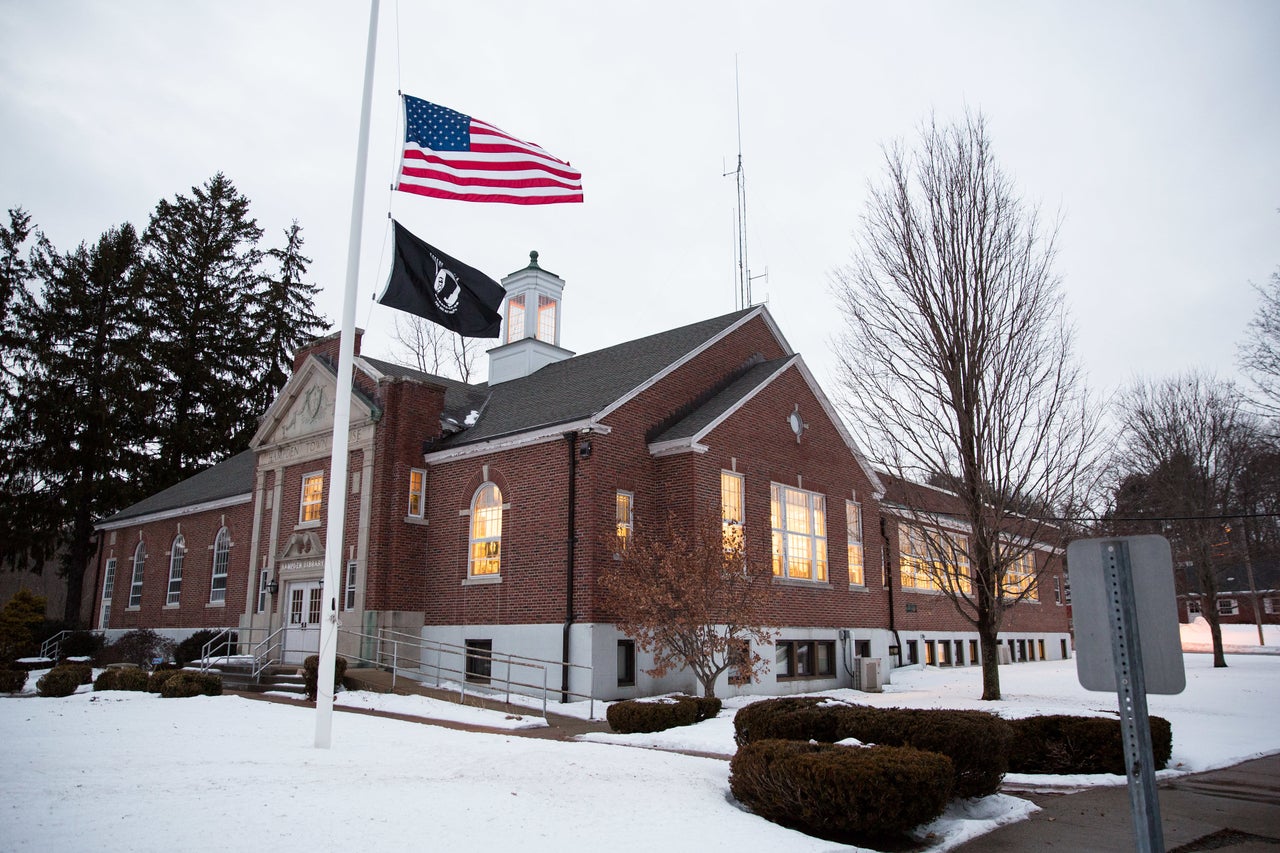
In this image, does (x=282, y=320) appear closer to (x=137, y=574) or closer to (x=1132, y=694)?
(x=137, y=574)

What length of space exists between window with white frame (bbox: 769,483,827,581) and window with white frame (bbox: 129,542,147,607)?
26.2 metres

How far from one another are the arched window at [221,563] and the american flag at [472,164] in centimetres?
2081

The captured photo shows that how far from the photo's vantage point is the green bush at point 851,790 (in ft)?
24.5

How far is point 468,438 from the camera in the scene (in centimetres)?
2238

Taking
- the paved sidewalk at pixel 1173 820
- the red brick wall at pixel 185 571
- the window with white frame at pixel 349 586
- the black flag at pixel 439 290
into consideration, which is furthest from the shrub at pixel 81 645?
the paved sidewalk at pixel 1173 820

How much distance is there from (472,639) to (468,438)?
5104 mm

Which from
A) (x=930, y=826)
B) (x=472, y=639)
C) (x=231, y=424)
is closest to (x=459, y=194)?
(x=930, y=826)

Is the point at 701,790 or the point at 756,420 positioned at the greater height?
the point at 756,420

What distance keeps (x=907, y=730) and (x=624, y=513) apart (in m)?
11.3

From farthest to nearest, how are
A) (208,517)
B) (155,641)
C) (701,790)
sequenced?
(208,517) < (155,641) < (701,790)

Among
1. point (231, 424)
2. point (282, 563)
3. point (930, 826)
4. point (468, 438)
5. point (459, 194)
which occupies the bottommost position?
point (930, 826)

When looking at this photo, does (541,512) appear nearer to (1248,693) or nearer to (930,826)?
(930,826)

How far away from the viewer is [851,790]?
294 inches

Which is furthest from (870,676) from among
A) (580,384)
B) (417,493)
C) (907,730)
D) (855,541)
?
(907,730)
